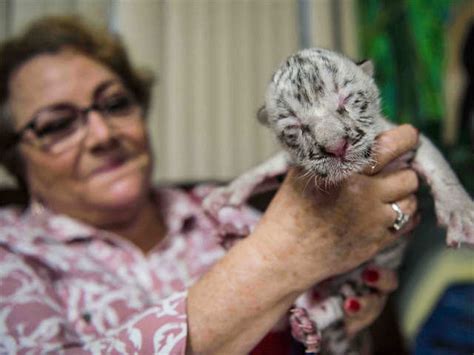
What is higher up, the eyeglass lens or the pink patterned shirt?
the eyeglass lens

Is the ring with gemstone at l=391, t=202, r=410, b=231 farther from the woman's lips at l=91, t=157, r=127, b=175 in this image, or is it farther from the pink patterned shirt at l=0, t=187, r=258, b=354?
the woman's lips at l=91, t=157, r=127, b=175

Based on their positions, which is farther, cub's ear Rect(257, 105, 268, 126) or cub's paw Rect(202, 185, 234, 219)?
cub's paw Rect(202, 185, 234, 219)

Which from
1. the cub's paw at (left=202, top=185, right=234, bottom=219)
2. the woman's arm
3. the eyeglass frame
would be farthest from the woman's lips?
the woman's arm

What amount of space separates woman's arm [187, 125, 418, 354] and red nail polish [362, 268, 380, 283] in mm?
132

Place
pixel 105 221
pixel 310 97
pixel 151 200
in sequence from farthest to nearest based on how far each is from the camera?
pixel 151 200 < pixel 105 221 < pixel 310 97

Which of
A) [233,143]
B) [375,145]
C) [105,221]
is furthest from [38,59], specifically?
[233,143]

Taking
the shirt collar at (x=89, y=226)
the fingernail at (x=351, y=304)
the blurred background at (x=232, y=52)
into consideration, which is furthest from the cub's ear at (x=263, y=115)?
the blurred background at (x=232, y=52)

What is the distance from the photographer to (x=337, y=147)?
1.66 feet

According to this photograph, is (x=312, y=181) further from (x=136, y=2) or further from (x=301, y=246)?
(x=136, y=2)

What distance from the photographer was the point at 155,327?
2.05 feet

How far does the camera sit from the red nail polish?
790 mm

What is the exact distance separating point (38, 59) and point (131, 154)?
13.4 inches

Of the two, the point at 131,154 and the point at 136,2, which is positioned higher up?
the point at 136,2

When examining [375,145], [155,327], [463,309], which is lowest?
[463,309]
